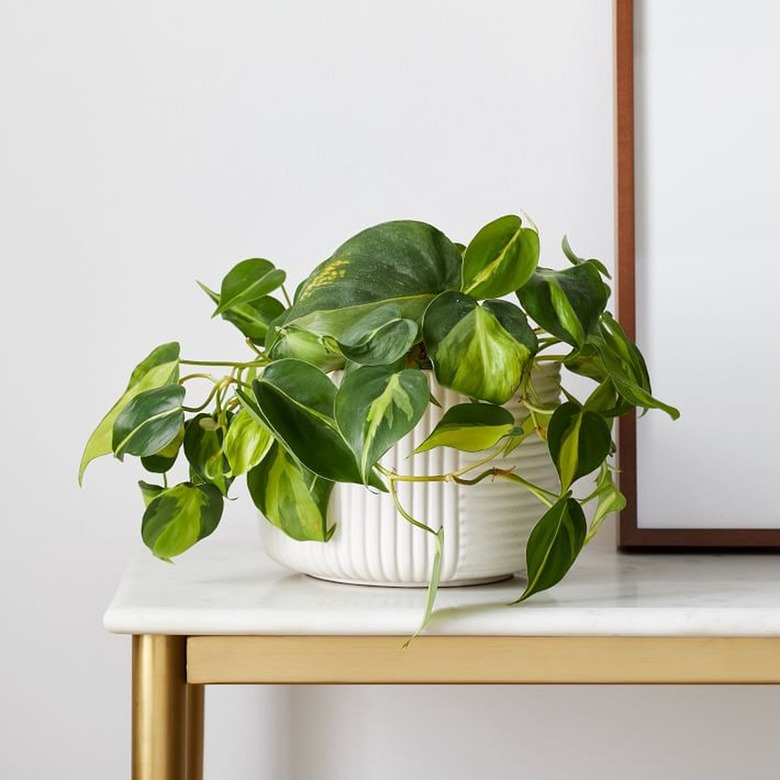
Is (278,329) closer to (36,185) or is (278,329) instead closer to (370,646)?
(370,646)

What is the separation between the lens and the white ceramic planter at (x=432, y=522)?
722mm

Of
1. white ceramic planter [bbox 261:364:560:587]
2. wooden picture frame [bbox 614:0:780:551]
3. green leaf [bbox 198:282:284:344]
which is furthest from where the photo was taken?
wooden picture frame [bbox 614:0:780:551]

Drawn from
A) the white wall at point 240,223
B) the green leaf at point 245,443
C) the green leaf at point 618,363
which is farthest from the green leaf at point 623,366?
the white wall at point 240,223

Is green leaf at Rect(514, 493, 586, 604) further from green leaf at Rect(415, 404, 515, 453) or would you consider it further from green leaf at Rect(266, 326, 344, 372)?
green leaf at Rect(266, 326, 344, 372)

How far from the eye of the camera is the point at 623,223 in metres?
1.01

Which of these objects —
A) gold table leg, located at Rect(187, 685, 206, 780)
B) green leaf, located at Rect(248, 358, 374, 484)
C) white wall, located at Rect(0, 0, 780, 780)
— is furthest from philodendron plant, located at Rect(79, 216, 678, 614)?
white wall, located at Rect(0, 0, 780, 780)

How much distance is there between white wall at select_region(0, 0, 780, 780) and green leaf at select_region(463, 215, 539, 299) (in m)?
0.41

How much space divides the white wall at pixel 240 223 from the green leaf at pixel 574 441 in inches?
15.8

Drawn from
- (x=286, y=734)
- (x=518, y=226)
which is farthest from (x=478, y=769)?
(x=518, y=226)

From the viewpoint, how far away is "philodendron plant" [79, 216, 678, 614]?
0.65 meters

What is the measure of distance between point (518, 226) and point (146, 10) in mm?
564

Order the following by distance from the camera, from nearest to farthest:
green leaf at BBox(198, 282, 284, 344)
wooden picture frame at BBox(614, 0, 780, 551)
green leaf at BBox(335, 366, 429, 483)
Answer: green leaf at BBox(335, 366, 429, 483)
green leaf at BBox(198, 282, 284, 344)
wooden picture frame at BBox(614, 0, 780, 551)

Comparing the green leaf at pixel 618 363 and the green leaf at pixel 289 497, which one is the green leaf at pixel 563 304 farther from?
the green leaf at pixel 289 497

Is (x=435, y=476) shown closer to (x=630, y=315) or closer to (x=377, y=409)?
(x=377, y=409)
